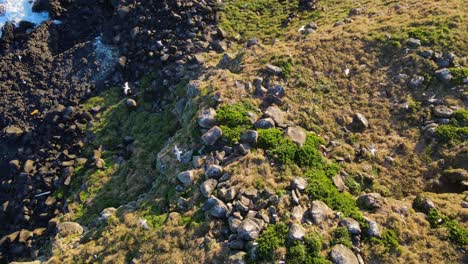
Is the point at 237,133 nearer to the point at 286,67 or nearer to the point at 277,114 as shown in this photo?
the point at 277,114

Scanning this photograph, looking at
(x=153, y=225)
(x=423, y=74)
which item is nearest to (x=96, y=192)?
(x=153, y=225)

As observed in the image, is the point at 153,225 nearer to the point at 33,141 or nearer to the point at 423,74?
the point at 33,141

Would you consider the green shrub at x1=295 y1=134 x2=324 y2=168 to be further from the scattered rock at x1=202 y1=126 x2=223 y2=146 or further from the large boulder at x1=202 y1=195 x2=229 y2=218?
the large boulder at x1=202 y1=195 x2=229 y2=218

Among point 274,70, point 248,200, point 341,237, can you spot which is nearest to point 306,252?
point 341,237

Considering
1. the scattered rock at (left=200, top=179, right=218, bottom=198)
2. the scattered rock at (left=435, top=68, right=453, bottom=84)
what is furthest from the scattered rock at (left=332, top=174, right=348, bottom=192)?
the scattered rock at (left=435, top=68, right=453, bottom=84)

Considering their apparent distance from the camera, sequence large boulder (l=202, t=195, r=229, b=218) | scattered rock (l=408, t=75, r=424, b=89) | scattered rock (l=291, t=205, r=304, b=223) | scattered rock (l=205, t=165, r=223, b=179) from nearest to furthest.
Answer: scattered rock (l=291, t=205, r=304, b=223) → large boulder (l=202, t=195, r=229, b=218) → scattered rock (l=205, t=165, r=223, b=179) → scattered rock (l=408, t=75, r=424, b=89)
